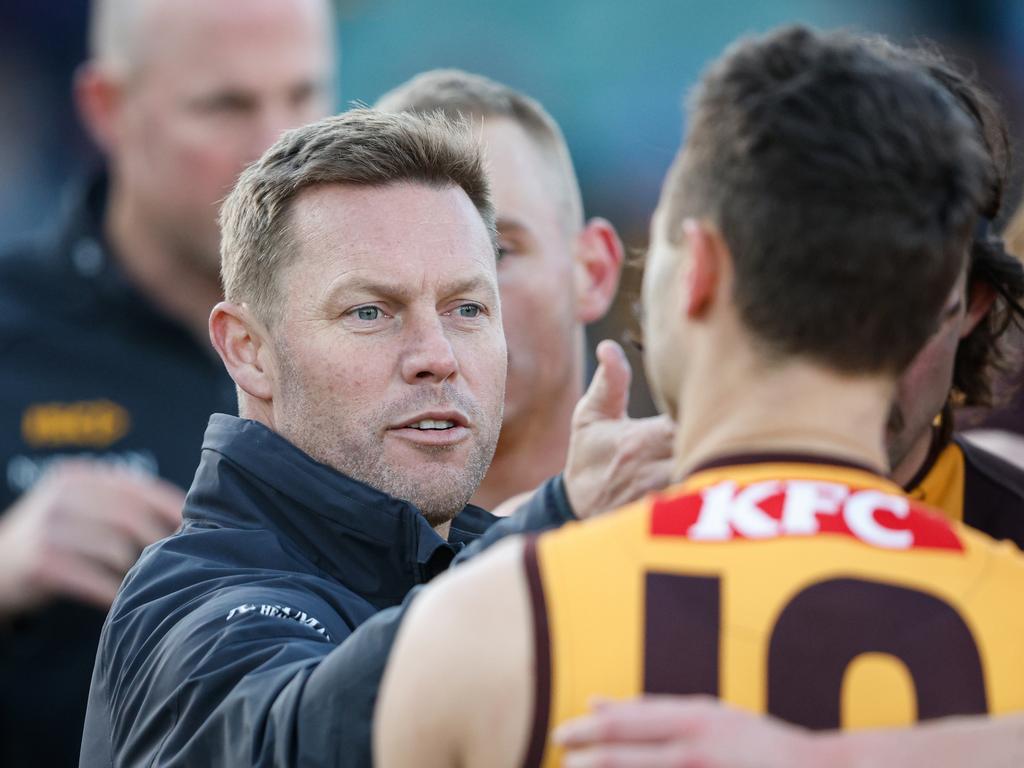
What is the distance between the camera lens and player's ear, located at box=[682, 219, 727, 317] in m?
2.04

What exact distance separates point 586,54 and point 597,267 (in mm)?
5858

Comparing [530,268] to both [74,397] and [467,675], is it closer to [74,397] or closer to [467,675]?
[74,397]

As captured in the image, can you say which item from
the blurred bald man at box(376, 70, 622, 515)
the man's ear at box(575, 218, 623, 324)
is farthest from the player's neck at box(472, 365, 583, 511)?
the man's ear at box(575, 218, 623, 324)

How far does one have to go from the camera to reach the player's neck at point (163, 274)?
19.6ft

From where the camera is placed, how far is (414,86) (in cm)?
484

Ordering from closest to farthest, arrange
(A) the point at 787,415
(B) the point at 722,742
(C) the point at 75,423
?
(B) the point at 722,742 < (A) the point at 787,415 < (C) the point at 75,423

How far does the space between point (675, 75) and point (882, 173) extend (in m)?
8.70

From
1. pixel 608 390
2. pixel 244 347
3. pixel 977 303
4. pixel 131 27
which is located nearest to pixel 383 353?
pixel 244 347

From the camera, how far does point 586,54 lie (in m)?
10.5

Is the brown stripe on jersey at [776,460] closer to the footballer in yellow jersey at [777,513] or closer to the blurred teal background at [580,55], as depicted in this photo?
the footballer in yellow jersey at [777,513]

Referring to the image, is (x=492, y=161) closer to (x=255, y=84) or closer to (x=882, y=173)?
(x=255, y=84)

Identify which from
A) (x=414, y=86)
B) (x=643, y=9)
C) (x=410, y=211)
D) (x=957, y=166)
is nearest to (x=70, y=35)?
(x=643, y=9)

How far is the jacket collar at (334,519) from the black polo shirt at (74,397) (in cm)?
237

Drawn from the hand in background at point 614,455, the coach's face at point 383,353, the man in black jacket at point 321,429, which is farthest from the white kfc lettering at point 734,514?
the coach's face at point 383,353
